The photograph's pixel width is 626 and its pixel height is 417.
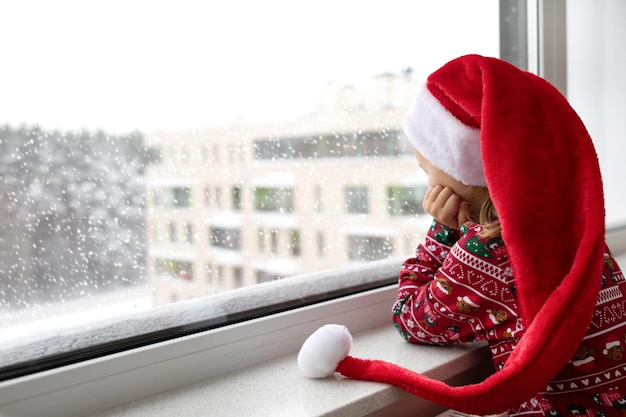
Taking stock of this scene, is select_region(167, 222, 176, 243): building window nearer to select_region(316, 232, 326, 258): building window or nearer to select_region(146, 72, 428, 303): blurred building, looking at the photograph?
select_region(146, 72, 428, 303): blurred building

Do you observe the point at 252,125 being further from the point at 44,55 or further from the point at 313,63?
the point at 44,55

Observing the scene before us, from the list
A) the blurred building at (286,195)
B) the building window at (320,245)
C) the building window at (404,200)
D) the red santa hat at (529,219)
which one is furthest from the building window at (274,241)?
the building window at (404,200)

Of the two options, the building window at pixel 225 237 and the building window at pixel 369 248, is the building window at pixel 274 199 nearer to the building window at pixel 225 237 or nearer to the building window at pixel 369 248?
the building window at pixel 225 237

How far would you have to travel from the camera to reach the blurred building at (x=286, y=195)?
85cm

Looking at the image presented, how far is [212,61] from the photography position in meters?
0.88

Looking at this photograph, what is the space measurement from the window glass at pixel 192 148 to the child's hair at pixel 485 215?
28cm

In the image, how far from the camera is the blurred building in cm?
85

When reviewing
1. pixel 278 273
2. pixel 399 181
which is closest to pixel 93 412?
pixel 278 273

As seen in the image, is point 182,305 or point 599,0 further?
point 599,0

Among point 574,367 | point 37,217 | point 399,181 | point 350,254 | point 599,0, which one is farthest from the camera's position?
point 599,0

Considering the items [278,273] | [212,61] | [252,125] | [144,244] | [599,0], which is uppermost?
[599,0]

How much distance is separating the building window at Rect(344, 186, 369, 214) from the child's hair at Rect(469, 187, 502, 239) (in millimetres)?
277

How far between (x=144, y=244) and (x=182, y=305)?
11 cm

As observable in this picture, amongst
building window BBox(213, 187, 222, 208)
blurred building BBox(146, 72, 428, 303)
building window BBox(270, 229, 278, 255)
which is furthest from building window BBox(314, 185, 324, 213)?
building window BBox(213, 187, 222, 208)
